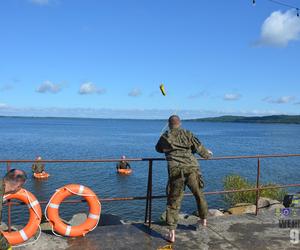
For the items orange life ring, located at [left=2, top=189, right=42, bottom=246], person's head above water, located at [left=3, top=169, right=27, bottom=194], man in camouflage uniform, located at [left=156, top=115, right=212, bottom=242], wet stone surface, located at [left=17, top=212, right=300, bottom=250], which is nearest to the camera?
person's head above water, located at [left=3, top=169, right=27, bottom=194]

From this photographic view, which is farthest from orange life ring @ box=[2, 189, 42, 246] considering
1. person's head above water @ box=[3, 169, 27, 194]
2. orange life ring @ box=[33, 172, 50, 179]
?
orange life ring @ box=[33, 172, 50, 179]

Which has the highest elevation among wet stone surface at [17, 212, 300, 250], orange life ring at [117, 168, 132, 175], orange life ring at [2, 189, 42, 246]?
orange life ring at [2, 189, 42, 246]

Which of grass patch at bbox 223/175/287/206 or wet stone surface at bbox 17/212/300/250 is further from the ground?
wet stone surface at bbox 17/212/300/250

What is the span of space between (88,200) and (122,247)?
944 millimetres

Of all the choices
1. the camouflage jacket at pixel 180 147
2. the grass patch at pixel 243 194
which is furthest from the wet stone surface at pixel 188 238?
the grass patch at pixel 243 194

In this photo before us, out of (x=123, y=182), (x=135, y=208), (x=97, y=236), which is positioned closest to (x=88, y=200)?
(x=97, y=236)

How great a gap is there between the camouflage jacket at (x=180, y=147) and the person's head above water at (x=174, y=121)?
2.3 inches

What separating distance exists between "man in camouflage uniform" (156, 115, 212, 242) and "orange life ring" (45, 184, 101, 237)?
111cm

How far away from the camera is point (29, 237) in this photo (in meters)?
5.30

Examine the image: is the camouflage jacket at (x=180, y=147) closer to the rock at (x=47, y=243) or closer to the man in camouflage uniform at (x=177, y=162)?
the man in camouflage uniform at (x=177, y=162)

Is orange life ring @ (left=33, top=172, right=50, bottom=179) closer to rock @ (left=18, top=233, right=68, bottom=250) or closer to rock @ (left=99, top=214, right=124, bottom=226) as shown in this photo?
rock @ (left=99, top=214, right=124, bottom=226)

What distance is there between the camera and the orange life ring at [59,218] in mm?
5594

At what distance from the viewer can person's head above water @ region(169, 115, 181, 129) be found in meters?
5.63

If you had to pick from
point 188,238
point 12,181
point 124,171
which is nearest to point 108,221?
point 188,238
